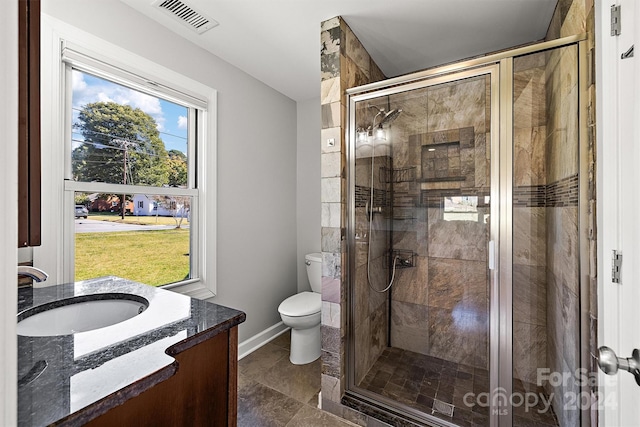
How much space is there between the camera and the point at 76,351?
2.39 ft

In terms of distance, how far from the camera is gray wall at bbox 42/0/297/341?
6.03ft

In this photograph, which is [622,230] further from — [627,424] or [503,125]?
[503,125]

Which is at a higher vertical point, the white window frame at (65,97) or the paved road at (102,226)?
the white window frame at (65,97)

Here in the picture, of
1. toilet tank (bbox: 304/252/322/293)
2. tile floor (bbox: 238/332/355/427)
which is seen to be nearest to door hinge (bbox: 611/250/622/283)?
tile floor (bbox: 238/332/355/427)

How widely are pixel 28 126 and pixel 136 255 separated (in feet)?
5.25

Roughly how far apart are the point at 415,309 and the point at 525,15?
2064mm

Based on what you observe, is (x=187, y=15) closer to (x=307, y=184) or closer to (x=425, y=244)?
(x=307, y=184)

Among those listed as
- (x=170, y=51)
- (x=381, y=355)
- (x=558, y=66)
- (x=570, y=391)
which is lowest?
(x=381, y=355)

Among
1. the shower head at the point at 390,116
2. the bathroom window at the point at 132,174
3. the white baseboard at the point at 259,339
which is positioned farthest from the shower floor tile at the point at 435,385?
the shower head at the point at 390,116

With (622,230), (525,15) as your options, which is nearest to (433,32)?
(525,15)

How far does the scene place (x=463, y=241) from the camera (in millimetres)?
1886

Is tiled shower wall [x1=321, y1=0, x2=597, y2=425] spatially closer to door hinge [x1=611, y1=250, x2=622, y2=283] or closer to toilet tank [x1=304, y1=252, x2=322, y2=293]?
toilet tank [x1=304, y1=252, x2=322, y2=293]

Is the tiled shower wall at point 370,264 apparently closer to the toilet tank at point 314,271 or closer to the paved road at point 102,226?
the toilet tank at point 314,271

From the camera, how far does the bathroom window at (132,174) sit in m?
1.56
